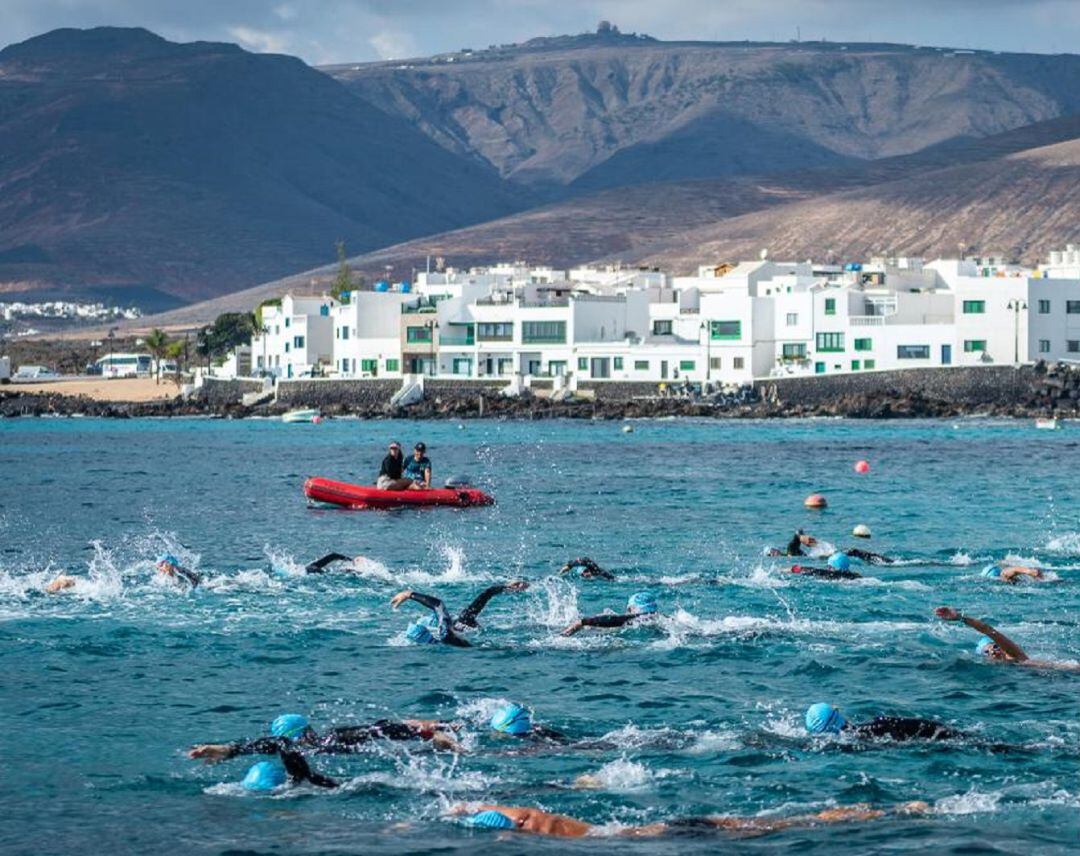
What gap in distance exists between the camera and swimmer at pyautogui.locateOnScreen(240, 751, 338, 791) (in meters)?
19.5

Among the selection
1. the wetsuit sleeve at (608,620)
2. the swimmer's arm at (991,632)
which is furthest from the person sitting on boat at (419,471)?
the swimmer's arm at (991,632)

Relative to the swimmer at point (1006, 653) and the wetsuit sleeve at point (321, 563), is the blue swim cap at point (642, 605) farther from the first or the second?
the wetsuit sleeve at point (321, 563)

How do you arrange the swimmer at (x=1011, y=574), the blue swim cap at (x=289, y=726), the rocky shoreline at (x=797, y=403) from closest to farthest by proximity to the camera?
the blue swim cap at (x=289, y=726), the swimmer at (x=1011, y=574), the rocky shoreline at (x=797, y=403)

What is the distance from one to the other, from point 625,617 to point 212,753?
324 inches

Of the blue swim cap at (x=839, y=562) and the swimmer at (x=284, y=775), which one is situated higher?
the blue swim cap at (x=839, y=562)

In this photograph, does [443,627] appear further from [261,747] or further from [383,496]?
[383,496]

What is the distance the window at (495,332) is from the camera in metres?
116

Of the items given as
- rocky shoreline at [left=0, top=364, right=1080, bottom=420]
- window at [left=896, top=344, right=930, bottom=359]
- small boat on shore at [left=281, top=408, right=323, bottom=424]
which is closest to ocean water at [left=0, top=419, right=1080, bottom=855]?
rocky shoreline at [left=0, top=364, right=1080, bottom=420]

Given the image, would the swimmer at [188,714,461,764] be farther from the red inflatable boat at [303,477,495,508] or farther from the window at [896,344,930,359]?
the window at [896,344,930,359]

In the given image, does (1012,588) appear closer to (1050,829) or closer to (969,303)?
(1050,829)

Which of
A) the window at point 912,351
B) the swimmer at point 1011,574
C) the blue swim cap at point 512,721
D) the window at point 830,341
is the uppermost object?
the window at point 830,341

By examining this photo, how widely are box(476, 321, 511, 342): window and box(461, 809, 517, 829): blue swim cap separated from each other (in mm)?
98017

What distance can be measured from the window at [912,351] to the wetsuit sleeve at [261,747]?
Answer: 88987mm

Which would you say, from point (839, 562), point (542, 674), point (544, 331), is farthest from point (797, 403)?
point (542, 674)
